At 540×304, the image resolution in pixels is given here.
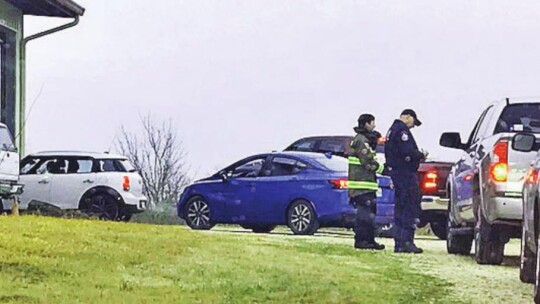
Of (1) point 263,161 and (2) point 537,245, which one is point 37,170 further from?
(2) point 537,245

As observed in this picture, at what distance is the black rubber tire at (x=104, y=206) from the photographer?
2336 cm

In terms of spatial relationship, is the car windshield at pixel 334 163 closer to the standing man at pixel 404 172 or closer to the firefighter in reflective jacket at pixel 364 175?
the firefighter in reflective jacket at pixel 364 175

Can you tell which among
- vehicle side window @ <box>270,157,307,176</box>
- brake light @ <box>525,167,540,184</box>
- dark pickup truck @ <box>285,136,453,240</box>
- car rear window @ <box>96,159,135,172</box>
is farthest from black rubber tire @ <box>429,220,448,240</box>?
brake light @ <box>525,167,540,184</box>

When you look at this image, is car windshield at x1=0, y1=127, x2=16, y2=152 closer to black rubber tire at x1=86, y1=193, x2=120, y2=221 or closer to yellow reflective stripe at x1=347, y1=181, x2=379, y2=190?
black rubber tire at x1=86, y1=193, x2=120, y2=221

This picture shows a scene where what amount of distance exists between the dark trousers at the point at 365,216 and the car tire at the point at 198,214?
6607 mm

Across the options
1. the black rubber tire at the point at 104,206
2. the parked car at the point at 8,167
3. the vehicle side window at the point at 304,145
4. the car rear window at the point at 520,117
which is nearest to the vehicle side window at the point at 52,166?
the black rubber tire at the point at 104,206

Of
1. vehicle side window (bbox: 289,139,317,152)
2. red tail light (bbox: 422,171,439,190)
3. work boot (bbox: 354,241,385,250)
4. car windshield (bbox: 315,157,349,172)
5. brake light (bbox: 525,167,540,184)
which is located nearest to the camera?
brake light (bbox: 525,167,540,184)

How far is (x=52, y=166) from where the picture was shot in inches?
933

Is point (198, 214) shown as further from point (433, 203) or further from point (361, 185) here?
point (361, 185)

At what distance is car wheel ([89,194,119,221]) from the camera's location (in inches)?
920

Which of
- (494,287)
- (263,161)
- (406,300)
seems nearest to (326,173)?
(263,161)

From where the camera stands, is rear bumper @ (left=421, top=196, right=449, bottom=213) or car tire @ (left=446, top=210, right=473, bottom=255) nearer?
car tire @ (left=446, top=210, right=473, bottom=255)

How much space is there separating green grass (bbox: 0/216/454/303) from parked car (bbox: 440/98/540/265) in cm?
88

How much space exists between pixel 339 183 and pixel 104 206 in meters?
5.54
